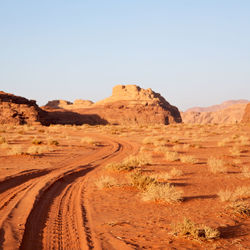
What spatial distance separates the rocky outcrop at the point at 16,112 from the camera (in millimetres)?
58938

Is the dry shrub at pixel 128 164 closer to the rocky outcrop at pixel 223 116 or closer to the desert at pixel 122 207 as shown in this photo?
the desert at pixel 122 207

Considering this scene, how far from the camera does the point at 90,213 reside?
237 inches

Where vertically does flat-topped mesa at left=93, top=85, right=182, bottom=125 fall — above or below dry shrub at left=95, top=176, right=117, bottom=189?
above

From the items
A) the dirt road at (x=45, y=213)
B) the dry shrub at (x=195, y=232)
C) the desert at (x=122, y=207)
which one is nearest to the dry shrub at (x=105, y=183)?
the desert at (x=122, y=207)

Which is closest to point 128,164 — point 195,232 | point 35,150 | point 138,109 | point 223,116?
point 35,150

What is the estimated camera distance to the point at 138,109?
94.4m

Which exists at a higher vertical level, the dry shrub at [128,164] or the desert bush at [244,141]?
the desert bush at [244,141]

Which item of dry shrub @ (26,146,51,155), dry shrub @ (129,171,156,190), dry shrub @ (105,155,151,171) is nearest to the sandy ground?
dry shrub @ (129,171,156,190)

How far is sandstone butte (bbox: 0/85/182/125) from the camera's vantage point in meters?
62.2

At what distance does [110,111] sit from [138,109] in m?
10.0

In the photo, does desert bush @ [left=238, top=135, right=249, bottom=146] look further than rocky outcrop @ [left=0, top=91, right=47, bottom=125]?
No

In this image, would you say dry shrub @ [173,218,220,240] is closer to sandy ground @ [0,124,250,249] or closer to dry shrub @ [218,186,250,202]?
sandy ground @ [0,124,250,249]

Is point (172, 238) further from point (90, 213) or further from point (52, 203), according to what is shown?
point (52, 203)

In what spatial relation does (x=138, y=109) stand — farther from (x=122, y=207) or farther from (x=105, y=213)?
(x=105, y=213)
